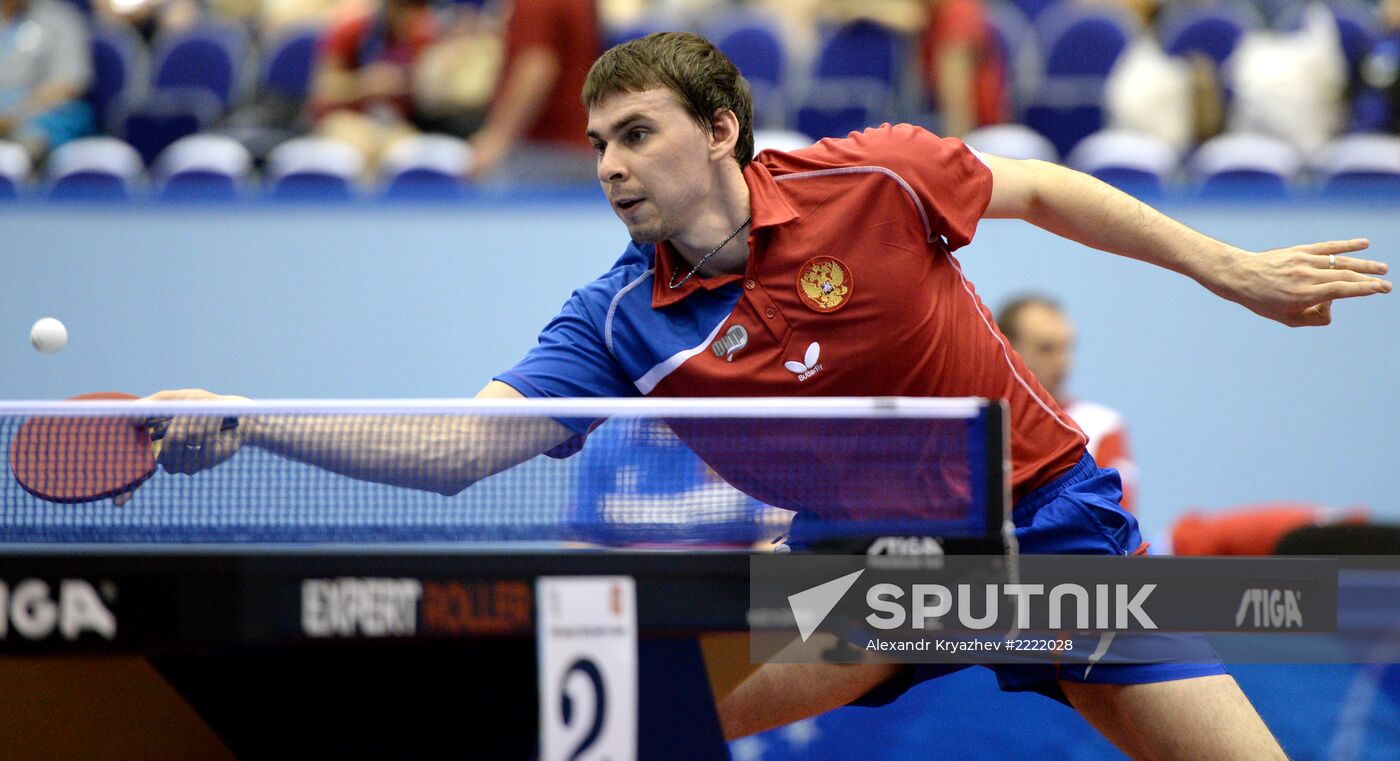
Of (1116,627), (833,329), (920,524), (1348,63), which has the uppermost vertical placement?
(1348,63)

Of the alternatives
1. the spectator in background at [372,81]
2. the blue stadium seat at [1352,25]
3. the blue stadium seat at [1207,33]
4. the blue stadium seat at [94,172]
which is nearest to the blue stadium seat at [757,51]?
the spectator in background at [372,81]

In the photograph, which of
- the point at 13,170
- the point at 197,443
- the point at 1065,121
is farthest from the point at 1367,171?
the point at 13,170

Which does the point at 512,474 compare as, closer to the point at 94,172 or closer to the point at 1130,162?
the point at 1130,162

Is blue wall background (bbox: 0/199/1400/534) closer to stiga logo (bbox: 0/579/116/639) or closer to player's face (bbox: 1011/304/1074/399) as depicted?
player's face (bbox: 1011/304/1074/399)

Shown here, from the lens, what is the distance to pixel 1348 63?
6.49 m

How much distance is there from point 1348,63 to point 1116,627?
550 centimetres

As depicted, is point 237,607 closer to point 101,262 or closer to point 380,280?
point 380,280

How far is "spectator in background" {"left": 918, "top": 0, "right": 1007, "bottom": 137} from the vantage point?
21.0 feet

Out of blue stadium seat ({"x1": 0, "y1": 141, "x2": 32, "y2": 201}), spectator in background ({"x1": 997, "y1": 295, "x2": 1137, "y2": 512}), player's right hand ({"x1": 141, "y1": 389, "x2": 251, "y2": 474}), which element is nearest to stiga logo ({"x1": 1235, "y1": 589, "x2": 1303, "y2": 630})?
player's right hand ({"x1": 141, "y1": 389, "x2": 251, "y2": 474})

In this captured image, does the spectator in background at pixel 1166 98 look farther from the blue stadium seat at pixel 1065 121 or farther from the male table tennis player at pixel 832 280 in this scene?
the male table tennis player at pixel 832 280

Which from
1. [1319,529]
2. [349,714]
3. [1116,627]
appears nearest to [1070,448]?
[1116,627]

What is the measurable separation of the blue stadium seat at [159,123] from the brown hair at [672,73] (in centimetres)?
547

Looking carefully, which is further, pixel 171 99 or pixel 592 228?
pixel 171 99

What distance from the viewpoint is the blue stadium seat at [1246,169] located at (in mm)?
6129
